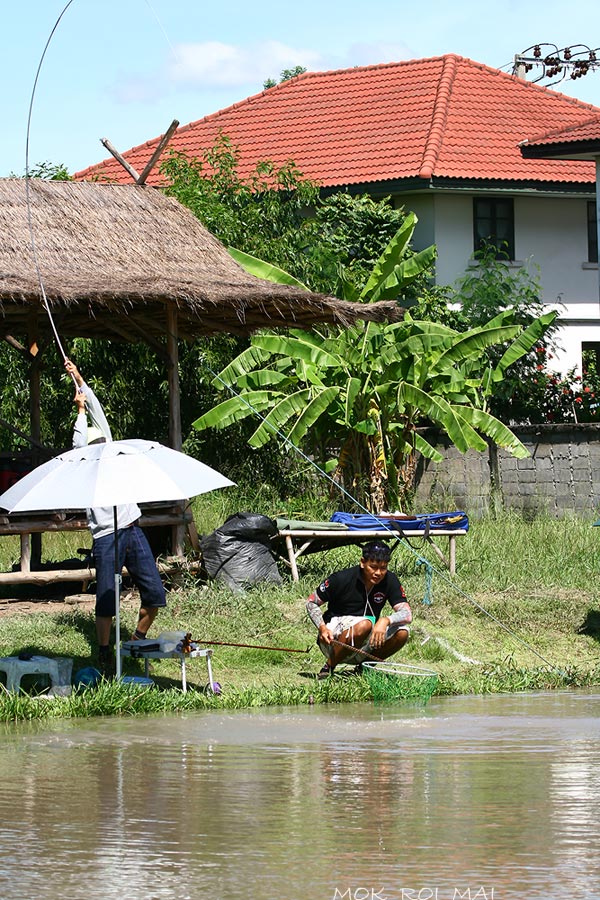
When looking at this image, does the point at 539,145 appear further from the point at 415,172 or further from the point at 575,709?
the point at 575,709

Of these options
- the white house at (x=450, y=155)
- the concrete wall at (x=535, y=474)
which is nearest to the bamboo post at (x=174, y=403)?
the concrete wall at (x=535, y=474)

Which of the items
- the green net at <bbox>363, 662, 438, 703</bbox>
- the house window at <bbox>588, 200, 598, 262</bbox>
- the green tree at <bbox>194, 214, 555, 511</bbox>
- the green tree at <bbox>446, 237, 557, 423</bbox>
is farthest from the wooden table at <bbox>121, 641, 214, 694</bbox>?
the house window at <bbox>588, 200, 598, 262</bbox>

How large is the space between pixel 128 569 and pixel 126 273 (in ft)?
14.3

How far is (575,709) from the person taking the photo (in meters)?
10.6

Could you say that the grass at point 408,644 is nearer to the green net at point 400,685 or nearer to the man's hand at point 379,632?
the green net at point 400,685

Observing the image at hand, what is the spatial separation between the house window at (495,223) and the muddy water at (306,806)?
68.5ft

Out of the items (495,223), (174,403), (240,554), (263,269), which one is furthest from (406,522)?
(495,223)

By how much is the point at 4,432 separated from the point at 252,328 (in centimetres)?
600

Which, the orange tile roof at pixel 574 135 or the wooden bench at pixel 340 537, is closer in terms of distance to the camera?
the wooden bench at pixel 340 537

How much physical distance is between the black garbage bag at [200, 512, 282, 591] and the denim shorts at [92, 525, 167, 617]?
9.30ft

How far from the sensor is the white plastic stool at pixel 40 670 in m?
10.7

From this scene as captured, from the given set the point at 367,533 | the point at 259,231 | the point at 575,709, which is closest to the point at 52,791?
the point at 575,709

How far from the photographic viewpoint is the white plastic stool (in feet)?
35.0

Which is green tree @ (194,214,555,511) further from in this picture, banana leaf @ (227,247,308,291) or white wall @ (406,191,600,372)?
white wall @ (406,191,600,372)
